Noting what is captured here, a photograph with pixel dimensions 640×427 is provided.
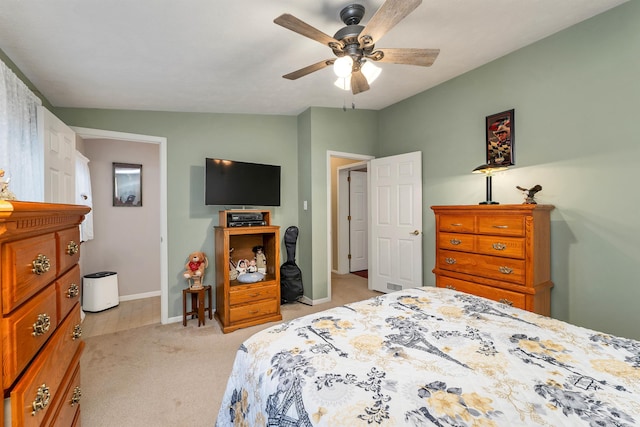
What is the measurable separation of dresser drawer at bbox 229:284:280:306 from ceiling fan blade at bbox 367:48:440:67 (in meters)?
2.44

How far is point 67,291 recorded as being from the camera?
123cm

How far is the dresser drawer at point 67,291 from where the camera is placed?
1.14m

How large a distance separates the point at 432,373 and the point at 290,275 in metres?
2.83

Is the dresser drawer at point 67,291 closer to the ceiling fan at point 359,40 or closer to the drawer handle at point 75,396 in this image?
the drawer handle at point 75,396

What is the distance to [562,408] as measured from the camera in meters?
0.75

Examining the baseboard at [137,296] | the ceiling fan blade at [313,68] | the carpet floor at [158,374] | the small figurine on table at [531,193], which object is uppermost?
the ceiling fan blade at [313,68]

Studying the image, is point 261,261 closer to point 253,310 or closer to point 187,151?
point 253,310

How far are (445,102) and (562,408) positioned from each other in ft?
10.6

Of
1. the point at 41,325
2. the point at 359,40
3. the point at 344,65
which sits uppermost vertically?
the point at 359,40

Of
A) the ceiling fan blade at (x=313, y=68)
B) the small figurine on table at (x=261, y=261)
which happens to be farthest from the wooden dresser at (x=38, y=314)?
the small figurine on table at (x=261, y=261)

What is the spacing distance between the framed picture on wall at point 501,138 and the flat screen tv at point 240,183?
7.78ft

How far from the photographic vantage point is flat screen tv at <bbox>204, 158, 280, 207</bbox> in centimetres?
306

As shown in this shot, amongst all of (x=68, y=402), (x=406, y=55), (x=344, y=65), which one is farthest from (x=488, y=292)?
(x=68, y=402)

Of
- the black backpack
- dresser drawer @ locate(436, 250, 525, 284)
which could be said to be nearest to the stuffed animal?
the black backpack
